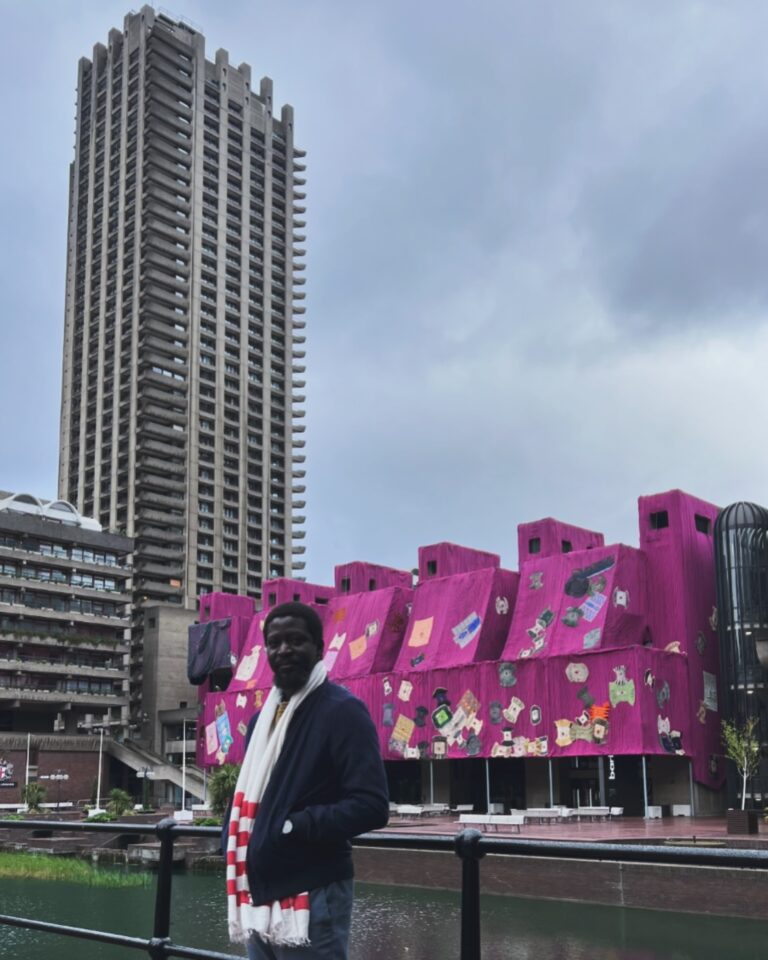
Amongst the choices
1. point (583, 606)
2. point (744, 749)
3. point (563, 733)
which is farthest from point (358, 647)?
point (744, 749)

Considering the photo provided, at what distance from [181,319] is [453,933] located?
101m

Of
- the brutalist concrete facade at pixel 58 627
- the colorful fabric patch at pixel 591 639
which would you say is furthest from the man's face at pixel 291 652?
the brutalist concrete facade at pixel 58 627

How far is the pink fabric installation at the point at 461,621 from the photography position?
54.4 m

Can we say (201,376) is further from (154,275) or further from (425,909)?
(425,909)

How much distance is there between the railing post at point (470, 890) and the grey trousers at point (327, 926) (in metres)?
0.42

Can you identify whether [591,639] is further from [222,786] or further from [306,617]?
[306,617]

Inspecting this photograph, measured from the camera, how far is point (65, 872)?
32406 mm

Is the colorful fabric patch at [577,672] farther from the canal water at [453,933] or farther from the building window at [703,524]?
the canal water at [453,933]

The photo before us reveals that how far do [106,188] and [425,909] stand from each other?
338ft

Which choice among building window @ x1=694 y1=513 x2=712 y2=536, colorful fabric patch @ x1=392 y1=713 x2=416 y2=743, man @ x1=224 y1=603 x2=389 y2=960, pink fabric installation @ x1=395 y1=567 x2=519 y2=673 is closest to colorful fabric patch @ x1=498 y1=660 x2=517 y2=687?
pink fabric installation @ x1=395 y1=567 x2=519 y2=673

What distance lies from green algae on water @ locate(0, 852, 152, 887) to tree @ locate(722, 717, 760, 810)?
82.7ft

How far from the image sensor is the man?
12.5 feet

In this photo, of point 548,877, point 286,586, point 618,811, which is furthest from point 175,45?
point 548,877

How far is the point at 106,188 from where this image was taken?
11125 centimetres
